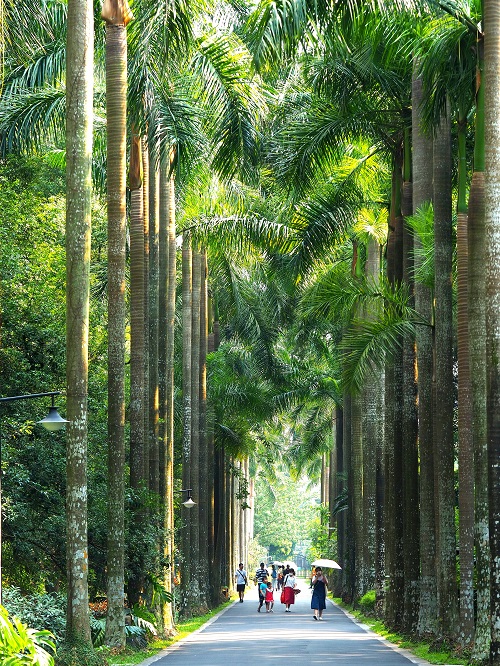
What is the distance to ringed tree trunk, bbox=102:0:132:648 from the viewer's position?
19531mm

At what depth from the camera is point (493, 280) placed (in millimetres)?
15594

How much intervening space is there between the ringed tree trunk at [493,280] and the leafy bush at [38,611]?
239 inches

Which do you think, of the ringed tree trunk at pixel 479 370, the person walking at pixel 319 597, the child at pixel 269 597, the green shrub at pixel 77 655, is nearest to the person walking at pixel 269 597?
the child at pixel 269 597

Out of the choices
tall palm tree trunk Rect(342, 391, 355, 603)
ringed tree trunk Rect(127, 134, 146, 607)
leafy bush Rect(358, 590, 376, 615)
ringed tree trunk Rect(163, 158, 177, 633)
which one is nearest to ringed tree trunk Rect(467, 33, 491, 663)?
ringed tree trunk Rect(127, 134, 146, 607)

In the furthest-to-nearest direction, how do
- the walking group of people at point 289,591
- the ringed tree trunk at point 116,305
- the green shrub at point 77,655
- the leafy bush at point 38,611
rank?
the walking group of people at point 289,591 → the ringed tree trunk at point 116,305 → the leafy bush at point 38,611 → the green shrub at point 77,655

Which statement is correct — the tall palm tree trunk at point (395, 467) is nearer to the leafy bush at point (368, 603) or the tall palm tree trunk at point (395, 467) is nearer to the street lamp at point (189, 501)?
the leafy bush at point (368, 603)

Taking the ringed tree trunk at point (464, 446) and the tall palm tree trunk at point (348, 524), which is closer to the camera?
the ringed tree trunk at point (464, 446)

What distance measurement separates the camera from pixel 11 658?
1059cm

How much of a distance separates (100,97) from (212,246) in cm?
789

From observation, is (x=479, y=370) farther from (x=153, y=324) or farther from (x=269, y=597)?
(x=269, y=597)

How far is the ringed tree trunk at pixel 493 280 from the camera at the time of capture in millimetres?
14969

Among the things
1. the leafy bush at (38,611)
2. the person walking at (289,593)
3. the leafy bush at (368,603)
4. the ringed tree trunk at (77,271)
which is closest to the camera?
the ringed tree trunk at (77,271)

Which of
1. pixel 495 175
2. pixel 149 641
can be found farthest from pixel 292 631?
pixel 495 175

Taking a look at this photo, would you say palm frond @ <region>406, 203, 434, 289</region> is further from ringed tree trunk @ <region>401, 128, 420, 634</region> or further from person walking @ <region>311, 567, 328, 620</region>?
person walking @ <region>311, 567, 328, 620</region>
